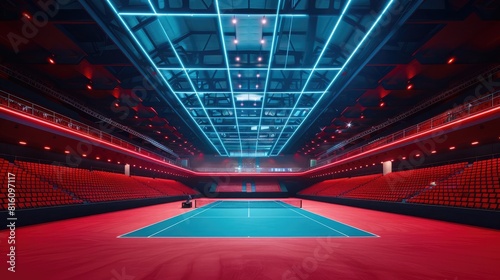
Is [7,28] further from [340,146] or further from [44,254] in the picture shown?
[340,146]

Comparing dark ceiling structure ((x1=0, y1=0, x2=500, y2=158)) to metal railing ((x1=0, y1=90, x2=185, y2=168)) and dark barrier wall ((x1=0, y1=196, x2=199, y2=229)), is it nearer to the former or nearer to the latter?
metal railing ((x1=0, y1=90, x2=185, y2=168))

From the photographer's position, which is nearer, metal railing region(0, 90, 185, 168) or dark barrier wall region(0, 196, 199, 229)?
metal railing region(0, 90, 185, 168)

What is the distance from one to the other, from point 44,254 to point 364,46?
14.0 m

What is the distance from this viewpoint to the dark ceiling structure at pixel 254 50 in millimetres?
9031

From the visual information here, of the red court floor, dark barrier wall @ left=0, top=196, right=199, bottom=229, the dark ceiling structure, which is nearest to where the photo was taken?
the red court floor

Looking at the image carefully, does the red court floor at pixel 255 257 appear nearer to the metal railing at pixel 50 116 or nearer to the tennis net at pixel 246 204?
the metal railing at pixel 50 116

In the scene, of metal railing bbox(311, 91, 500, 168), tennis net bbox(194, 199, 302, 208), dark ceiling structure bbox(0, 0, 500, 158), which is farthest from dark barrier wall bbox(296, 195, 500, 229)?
tennis net bbox(194, 199, 302, 208)

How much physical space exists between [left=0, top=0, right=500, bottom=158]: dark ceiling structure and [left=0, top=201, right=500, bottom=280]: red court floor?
7.52 metres

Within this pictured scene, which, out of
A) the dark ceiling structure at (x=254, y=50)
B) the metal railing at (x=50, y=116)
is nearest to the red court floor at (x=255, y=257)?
the metal railing at (x=50, y=116)

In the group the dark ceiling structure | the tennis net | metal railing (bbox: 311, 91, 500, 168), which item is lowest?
the tennis net

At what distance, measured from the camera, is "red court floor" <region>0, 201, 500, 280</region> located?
5266mm

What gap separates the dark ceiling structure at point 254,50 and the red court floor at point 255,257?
752 centimetres

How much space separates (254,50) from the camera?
45.6 feet

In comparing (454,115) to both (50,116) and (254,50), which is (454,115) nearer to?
(254,50)
